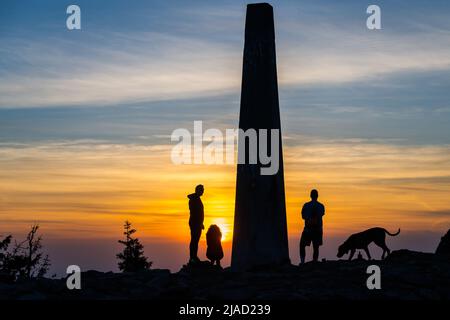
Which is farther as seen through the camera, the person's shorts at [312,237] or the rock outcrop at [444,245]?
the rock outcrop at [444,245]

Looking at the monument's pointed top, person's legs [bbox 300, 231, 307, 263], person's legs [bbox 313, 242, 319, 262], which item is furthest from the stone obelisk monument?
person's legs [bbox 313, 242, 319, 262]

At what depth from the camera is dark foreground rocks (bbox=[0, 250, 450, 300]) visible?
58.9ft

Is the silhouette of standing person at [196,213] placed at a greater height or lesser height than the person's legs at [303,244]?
greater

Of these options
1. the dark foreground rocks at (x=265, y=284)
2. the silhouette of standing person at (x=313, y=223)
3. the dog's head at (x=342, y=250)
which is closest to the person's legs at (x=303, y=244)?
the silhouette of standing person at (x=313, y=223)

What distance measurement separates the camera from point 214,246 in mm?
22828

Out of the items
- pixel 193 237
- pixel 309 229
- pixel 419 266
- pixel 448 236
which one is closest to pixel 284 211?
pixel 309 229

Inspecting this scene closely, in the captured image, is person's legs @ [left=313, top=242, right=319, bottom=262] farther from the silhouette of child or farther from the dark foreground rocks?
the silhouette of child

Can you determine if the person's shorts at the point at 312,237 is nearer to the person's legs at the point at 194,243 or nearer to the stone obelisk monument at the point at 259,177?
the stone obelisk monument at the point at 259,177

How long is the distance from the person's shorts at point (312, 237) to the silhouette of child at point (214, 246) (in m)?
2.24

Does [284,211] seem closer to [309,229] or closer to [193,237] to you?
[309,229]

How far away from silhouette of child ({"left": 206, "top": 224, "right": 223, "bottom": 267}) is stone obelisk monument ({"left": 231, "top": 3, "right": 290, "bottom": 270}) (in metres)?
0.73

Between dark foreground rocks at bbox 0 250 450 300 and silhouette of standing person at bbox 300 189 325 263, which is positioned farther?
silhouette of standing person at bbox 300 189 325 263

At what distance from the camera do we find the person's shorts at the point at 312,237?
21.9m
